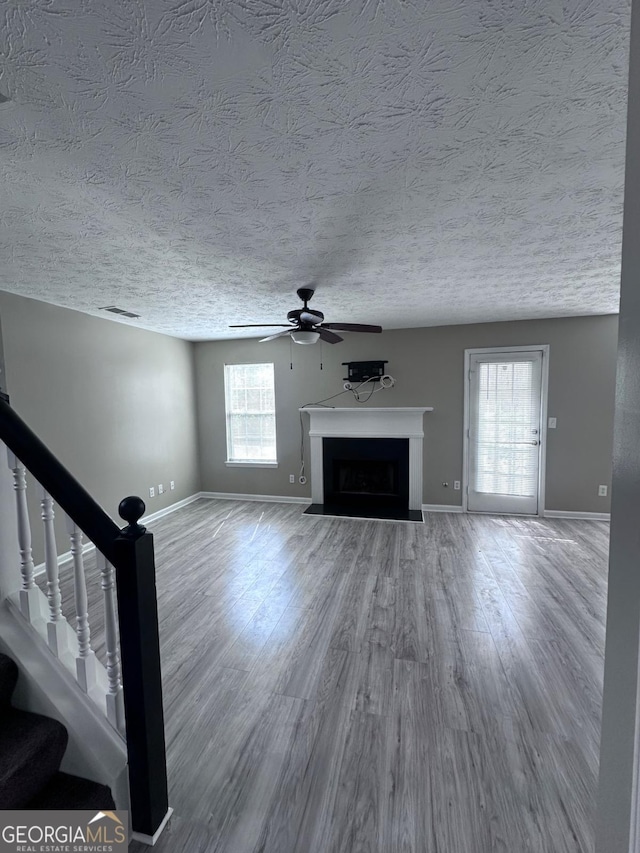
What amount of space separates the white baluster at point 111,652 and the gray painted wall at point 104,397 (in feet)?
8.48

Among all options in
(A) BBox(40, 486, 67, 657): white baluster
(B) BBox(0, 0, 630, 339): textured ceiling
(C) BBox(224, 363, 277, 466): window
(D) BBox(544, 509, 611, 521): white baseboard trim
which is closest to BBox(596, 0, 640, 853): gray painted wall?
(B) BBox(0, 0, 630, 339): textured ceiling

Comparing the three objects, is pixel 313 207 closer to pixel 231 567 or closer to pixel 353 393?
pixel 231 567

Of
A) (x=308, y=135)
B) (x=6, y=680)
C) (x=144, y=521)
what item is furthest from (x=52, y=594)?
(x=144, y=521)

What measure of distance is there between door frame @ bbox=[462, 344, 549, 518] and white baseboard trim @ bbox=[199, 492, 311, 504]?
2269mm

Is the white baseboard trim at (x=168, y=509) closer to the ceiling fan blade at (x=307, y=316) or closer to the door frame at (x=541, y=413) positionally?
the ceiling fan blade at (x=307, y=316)

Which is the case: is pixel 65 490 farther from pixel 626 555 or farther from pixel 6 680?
pixel 626 555

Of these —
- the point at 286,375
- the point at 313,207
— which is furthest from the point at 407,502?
the point at 313,207

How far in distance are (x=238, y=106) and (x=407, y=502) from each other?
4.54 m

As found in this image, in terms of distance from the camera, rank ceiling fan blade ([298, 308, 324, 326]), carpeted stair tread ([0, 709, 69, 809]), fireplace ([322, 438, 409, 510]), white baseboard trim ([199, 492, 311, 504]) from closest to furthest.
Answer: carpeted stair tread ([0, 709, 69, 809]) < ceiling fan blade ([298, 308, 324, 326]) < fireplace ([322, 438, 409, 510]) < white baseboard trim ([199, 492, 311, 504])

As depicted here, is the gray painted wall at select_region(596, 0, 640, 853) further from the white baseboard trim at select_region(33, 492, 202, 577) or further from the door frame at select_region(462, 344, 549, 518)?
the door frame at select_region(462, 344, 549, 518)

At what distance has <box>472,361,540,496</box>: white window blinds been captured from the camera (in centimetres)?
448

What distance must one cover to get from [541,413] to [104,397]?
207 inches

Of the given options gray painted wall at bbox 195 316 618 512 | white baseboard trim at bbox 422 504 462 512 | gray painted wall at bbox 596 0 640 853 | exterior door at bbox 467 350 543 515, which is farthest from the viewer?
white baseboard trim at bbox 422 504 462 512

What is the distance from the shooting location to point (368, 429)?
4.95m
